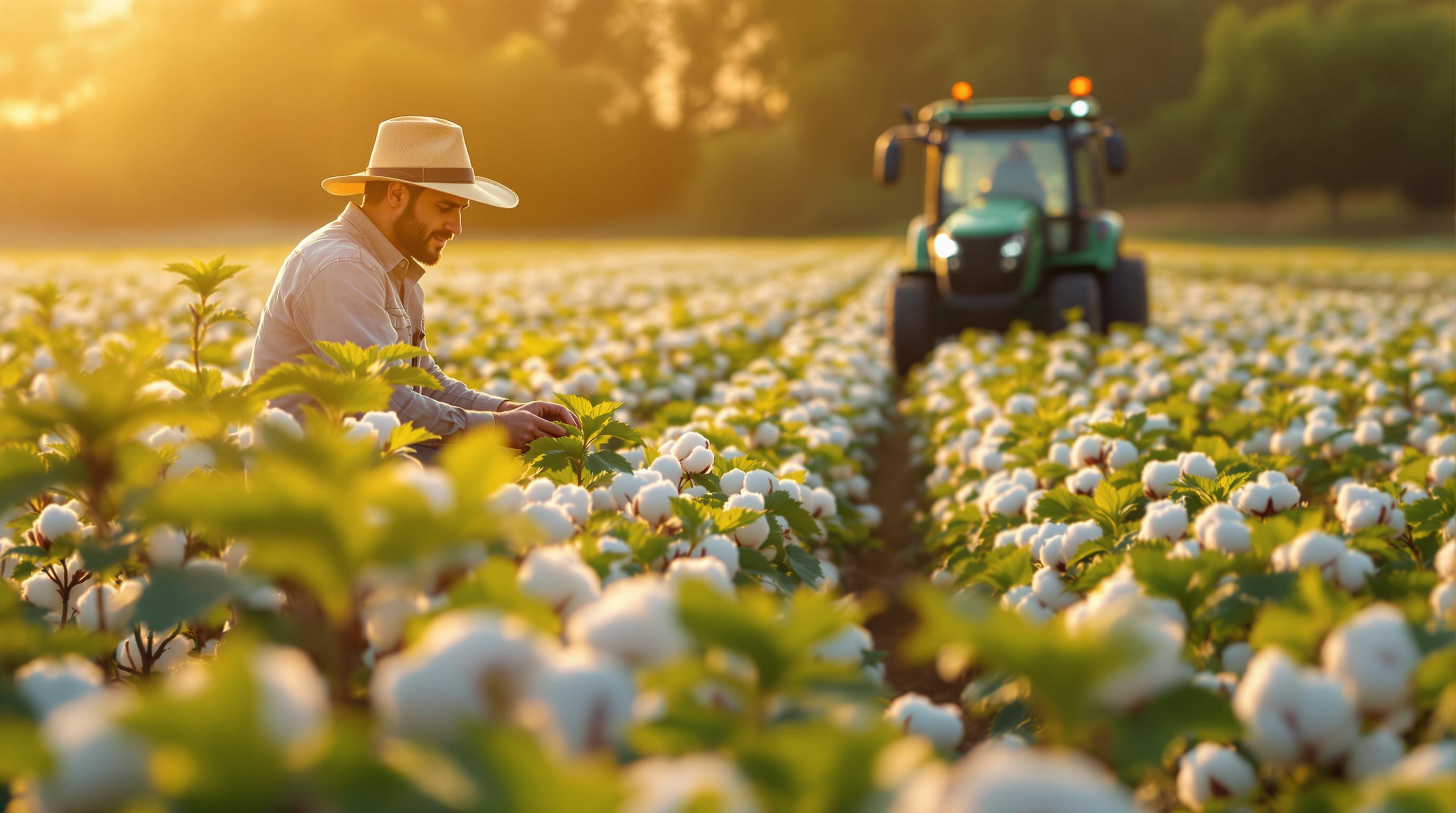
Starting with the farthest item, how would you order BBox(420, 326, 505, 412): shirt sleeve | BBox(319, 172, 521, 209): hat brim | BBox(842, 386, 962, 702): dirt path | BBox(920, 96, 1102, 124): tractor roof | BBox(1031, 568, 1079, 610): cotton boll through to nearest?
BBox(920, 96, 1102, 124): tractor roof → BBox(842, 386, 962, 702): dirt path → BBox(420, 326, 505, 412): shirt sleeve → BBox(319, 172, 521, 209): hat brim → BBox(1031, 568, 1079, 610): cotton boll

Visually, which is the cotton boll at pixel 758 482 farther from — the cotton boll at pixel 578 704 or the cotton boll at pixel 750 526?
the cotton boll at pixel 578 704

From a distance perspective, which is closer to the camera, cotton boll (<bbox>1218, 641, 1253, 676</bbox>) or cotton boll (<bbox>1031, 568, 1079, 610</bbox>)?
cotton boll (<bbox>1218, 641, 1253, 676</bbox>)

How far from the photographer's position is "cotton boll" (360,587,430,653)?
148 centimetres

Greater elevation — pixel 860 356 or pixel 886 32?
pixel 886 32

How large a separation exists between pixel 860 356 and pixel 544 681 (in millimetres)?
7689

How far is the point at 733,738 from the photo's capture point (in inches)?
47.3

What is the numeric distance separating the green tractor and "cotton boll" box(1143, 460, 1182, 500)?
683 cm

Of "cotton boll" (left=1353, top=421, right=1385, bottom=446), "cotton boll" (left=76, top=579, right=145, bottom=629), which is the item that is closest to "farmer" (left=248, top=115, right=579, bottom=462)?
"cotton boll" (left=76, top=579, right=145, bottom=629)

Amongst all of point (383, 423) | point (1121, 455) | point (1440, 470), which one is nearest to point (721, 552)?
point (383, 423)

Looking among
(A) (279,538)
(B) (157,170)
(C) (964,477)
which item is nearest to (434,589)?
(A) (279,538)

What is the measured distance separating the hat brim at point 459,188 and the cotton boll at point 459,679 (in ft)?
8.23

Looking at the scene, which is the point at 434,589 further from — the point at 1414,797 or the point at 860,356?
the point at 860,356

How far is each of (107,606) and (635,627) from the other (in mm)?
1410

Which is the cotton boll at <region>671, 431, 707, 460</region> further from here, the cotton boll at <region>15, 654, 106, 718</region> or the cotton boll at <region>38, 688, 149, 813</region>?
the cotton boll at <region>38, 688, 149, 813</region>
